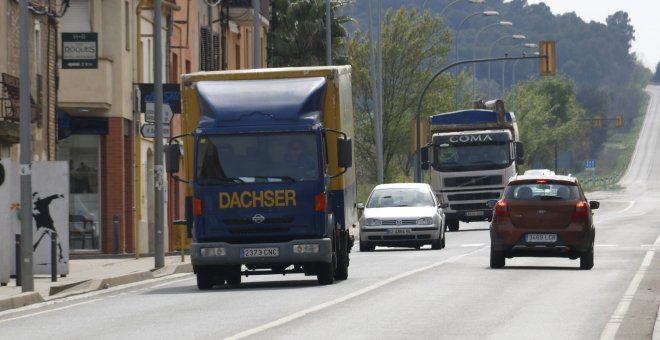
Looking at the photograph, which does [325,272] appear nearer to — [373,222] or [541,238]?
[541,238]

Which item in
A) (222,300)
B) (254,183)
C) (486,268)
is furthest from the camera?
(486,268)

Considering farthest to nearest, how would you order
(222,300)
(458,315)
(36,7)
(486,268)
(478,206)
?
(478,206) → (36,7) → (486,268) → (222,300) → (458,315)

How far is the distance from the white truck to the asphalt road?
2017 cm

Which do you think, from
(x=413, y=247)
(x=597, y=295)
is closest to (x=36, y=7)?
(x=413, y=247)

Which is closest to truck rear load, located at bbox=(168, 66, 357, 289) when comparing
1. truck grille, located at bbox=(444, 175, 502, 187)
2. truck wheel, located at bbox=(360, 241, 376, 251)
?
truck wheel, located at bbox=(360, 241, 376, 251)

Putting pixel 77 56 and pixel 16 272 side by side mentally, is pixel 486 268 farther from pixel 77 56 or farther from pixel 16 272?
pixel 77 56

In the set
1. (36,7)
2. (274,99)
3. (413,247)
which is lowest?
(413,247)

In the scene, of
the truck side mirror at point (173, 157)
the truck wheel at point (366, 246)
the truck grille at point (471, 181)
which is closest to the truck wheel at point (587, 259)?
the truck side mirror at point (173, 157)

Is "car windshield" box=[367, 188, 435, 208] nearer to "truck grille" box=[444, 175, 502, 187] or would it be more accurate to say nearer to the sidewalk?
the sidewalk

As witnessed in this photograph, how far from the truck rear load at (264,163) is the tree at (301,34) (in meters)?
46.7

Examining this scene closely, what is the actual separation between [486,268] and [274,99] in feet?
23.6

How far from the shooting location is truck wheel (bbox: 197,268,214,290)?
2733cm

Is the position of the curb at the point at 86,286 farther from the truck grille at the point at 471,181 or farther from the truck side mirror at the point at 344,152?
the truck grille at the point at 471,181

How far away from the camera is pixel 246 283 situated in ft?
96.4
